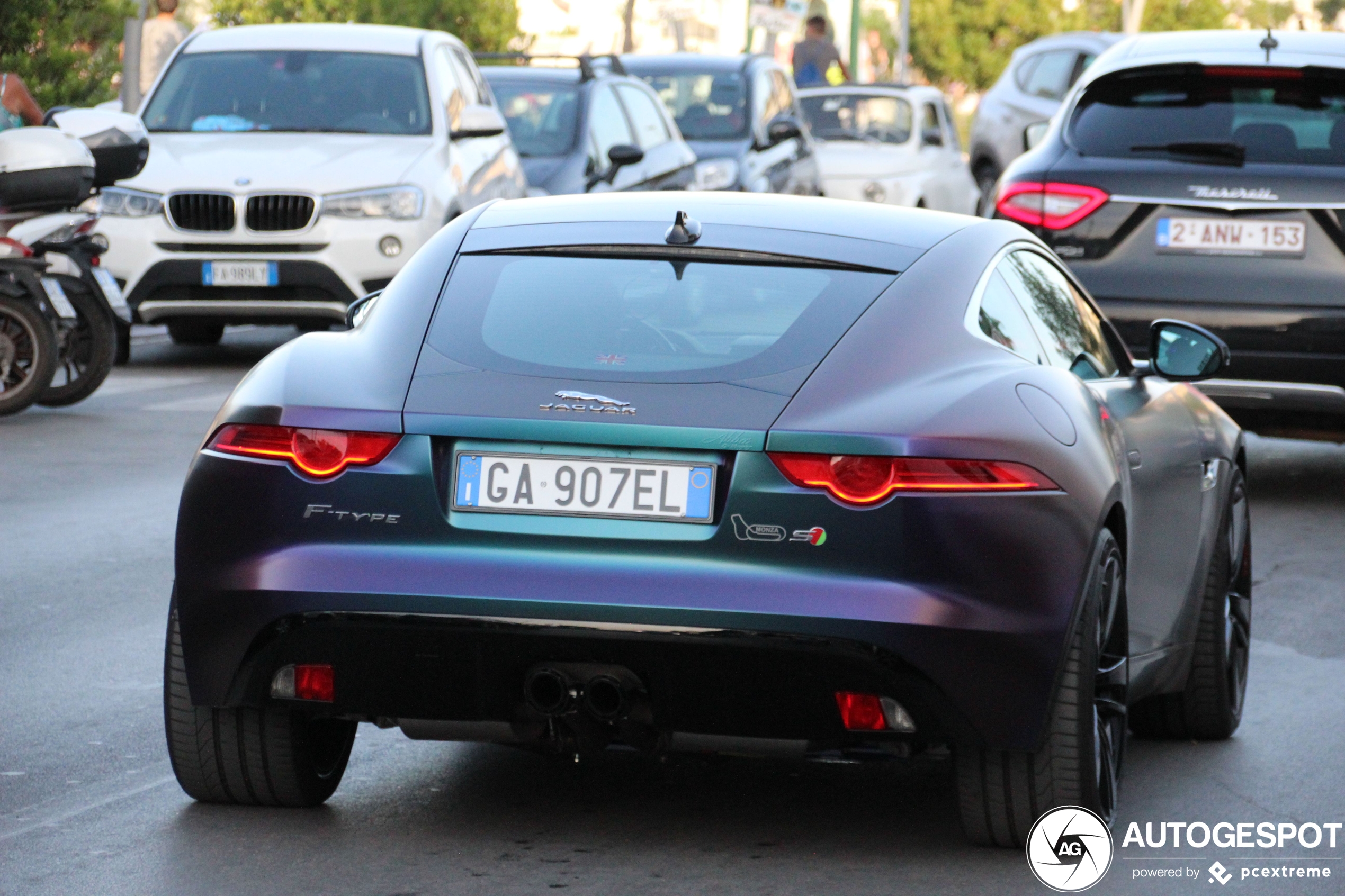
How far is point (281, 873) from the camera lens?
4629mm

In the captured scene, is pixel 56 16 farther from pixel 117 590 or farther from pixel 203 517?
pixel 203 517

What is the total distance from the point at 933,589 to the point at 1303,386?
19.1 feet

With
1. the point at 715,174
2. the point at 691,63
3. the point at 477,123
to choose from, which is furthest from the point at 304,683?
the point at 691,63

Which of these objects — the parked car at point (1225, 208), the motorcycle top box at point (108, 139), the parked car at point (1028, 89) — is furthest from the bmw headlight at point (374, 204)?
the parked car at point (1028, 89)

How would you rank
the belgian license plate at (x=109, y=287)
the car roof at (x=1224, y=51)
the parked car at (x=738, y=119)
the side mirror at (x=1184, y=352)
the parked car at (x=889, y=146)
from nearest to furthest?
1. the side mirror at (x=1184, y=352)
2. the car roof at (x=1224, y=51)
3. the belgian license plate at (x=109, y=287)
4. the parked car at (x=738, y=119)
5. the parked car at (x=889, y=146)

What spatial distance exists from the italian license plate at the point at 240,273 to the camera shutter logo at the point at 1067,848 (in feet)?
33.8

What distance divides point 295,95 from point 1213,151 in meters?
7.42

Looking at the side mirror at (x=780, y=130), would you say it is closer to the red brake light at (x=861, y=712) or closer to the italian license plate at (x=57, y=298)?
the italian license plate at (x=57, y=298)

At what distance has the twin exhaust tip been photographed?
14.8 feet

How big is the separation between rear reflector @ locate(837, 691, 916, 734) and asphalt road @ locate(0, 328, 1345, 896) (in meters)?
0.32

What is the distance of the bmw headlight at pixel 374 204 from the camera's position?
1455 centimetres

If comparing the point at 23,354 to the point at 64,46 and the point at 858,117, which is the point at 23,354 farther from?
the point at 858,117

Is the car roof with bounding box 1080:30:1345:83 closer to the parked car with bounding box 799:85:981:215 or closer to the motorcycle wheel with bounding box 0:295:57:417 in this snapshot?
the motorcycle wheel with bounding box 0:295:57:417

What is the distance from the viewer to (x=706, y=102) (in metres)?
21.4
